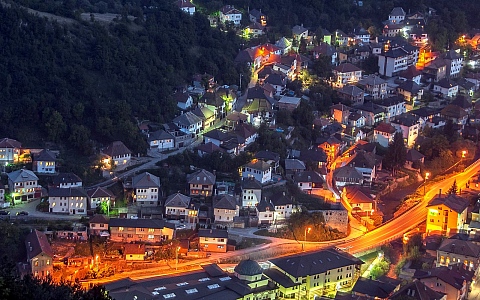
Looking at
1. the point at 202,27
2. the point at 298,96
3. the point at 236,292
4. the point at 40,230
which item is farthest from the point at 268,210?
the point at 202,27

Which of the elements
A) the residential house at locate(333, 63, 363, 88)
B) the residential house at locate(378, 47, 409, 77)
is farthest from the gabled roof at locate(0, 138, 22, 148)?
the residential house at locate(378, 47, 409, 77)

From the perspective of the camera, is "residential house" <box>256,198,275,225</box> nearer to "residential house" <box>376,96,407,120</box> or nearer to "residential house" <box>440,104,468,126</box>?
"residential house" <box>376,96,407,120</box>

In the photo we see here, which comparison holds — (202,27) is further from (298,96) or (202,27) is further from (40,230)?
(40,230)

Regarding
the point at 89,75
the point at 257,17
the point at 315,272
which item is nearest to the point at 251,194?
the point at 315,272

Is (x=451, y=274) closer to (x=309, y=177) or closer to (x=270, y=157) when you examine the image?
(x=309, y=177)

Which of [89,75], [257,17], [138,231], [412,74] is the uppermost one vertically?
[257,17]
